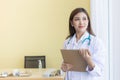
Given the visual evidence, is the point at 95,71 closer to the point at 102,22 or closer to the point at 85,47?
the point at 85,47

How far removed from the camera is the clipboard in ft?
5.44

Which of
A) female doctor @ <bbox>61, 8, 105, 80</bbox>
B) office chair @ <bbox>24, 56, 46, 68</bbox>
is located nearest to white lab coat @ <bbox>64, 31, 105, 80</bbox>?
female doctor @ <bbox>61, 8, 105, 80</bbox>

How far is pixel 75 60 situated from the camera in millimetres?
1696

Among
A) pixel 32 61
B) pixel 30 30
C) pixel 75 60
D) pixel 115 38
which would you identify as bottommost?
pixel 32 61

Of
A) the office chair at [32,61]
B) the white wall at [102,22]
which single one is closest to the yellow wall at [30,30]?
the office chair at [32,61]

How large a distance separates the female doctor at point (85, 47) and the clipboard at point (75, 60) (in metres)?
0.03

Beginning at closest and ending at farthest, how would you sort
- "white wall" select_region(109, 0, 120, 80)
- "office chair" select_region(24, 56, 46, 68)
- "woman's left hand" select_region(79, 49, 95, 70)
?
"woman's left hand" select_region(79, 49, 95, 70), "white wall" select_region(109, 0, 120, 80), "office chair" select_region(24, 56, 46, 68)

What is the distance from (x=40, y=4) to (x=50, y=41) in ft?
1.72

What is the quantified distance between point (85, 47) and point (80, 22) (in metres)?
0.20

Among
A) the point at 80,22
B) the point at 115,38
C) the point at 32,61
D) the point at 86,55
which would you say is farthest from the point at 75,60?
the point at 32,61

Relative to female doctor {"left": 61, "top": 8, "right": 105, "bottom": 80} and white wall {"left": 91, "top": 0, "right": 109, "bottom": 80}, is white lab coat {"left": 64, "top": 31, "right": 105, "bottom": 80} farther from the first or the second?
white wall {"left": 91, "top": 0, "right": 109, "bottom": 80}

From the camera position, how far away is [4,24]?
3205mm

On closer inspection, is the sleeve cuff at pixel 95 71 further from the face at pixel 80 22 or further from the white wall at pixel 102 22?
the white wall at pixel 102 22

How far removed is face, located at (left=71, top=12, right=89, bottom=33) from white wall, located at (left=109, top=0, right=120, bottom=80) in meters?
0.74
